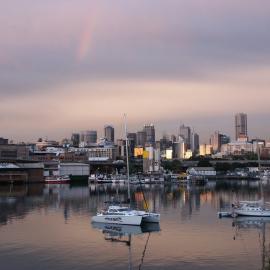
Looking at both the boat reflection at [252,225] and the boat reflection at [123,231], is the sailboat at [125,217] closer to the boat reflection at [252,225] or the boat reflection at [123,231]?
the boat reflection at [123,231]

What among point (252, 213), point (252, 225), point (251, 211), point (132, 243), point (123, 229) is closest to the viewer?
point (132, 243)

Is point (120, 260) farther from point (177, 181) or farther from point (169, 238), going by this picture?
point (177, 181)

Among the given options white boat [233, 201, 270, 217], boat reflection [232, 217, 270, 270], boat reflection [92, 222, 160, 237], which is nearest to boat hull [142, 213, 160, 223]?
boat reflection [92, 222, 160, 237]

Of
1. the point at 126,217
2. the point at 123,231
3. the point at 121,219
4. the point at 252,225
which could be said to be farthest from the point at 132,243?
the point at 252,225

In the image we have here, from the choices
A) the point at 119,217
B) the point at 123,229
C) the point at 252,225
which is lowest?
the point at 252,225

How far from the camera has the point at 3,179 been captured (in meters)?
146

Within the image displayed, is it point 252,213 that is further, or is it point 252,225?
point 252,213

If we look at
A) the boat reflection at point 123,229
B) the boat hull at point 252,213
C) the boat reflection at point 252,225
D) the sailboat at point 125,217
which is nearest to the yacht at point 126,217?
the sailboat at point 125,217

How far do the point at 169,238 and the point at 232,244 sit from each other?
17.1 feet

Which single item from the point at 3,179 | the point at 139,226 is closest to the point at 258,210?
the point at 139,226

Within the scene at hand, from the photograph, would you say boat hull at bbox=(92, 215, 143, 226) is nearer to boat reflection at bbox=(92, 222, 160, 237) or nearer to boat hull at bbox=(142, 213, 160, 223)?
boat reflection at bbox=(92, 222, 160, 237)

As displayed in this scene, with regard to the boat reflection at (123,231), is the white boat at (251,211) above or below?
above

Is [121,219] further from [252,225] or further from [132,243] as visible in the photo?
[252,225]

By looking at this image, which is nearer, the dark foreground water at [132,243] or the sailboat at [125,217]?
the dark foreground water at [132,243]
